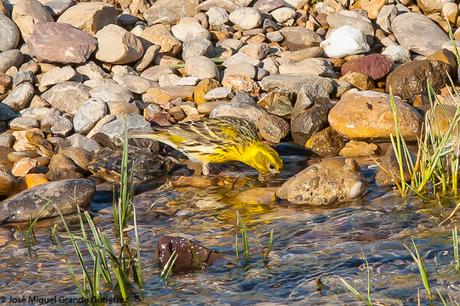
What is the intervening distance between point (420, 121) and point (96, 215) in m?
3.78

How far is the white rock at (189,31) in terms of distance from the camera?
12.1 m

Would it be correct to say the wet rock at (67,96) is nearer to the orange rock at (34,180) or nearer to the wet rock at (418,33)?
the orange rock at (34,180)

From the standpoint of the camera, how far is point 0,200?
8.53 m

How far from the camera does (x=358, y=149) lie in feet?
32.1

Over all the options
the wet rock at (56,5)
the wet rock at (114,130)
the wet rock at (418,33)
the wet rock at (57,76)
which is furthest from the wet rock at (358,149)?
the wet rock at (56,5)

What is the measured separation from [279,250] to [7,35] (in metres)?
5.94

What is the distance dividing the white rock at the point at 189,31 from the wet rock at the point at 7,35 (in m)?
2.07

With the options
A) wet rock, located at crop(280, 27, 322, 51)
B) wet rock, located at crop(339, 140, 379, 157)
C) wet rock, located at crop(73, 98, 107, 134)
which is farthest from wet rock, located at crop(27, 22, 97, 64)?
wet rock, located at crop(339, 140, 379, 157)

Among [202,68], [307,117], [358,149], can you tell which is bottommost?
[358,149]

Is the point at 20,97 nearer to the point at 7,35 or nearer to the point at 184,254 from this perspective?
the point at 7,35

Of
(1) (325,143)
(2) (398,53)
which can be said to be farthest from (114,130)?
(2) (398,53)

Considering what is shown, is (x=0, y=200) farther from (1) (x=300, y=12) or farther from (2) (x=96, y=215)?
(1) (x=300, y=12)

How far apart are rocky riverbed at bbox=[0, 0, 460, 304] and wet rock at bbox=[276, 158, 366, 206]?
13mm

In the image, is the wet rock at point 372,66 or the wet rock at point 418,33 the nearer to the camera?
the wet rock at point 372,66
